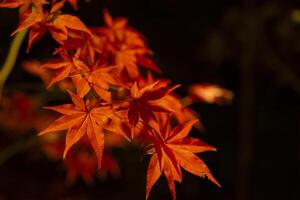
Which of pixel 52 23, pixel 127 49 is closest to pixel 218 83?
pixel 127 49

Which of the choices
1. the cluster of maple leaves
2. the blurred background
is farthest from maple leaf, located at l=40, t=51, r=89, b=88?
the blurred background

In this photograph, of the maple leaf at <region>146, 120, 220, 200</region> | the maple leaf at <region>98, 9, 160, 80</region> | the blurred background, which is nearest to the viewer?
the maple leaf at <region>146, 120, 220, 200</region>

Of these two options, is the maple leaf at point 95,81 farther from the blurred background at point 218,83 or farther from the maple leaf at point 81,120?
the blurred background at point 218,83

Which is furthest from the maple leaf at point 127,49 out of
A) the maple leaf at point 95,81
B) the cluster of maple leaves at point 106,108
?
the maple leaf at point 95,81

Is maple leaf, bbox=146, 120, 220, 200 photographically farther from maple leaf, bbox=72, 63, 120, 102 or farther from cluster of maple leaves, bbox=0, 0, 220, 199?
maple leaf, bbox=72, 63, 120, 102

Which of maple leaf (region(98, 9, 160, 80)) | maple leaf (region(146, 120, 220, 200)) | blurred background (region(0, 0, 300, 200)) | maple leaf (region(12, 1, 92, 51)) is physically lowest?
blurred background (region(0, 0, 300, 200))

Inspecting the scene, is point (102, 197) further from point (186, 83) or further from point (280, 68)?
point (280, 68)
